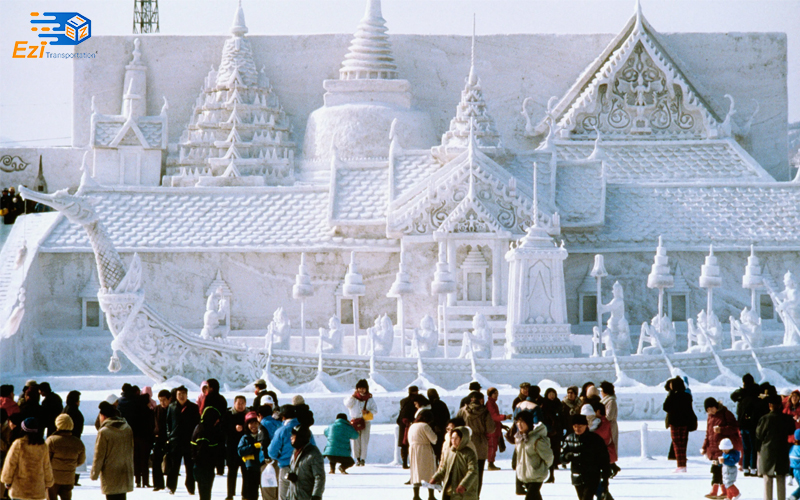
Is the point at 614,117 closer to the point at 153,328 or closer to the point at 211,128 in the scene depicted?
the point at 211,128

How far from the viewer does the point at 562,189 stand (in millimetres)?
35750

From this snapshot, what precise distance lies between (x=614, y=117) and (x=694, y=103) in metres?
2.22

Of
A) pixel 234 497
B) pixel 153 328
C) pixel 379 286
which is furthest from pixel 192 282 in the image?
pixel 234 497

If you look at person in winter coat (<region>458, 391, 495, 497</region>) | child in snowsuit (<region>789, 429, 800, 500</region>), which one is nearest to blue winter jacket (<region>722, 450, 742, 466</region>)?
child in snowsuit (<region>789, 429, 800, 500</region>)

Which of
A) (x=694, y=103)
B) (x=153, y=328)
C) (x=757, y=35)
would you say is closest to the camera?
(x=153, y=328)

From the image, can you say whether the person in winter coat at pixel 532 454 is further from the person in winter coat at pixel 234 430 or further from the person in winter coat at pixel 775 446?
the person in winter coat at pixel 234 430

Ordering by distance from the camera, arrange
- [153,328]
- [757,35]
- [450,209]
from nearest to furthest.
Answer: [153,328], [450,209], [757,35]

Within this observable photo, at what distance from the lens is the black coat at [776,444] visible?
16562 mm

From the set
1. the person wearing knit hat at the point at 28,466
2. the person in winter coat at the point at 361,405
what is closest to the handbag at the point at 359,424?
the person in winter coat at the point at 361,405

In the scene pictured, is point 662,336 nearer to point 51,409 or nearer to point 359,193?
point 359,193

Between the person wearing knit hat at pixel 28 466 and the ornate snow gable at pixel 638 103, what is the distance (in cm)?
2738

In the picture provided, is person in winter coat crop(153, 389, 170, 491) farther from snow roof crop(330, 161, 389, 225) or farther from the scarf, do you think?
snow roof crop(330, 161, 389, 225)

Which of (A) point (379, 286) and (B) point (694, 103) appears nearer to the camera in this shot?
(A) point (379, 286)

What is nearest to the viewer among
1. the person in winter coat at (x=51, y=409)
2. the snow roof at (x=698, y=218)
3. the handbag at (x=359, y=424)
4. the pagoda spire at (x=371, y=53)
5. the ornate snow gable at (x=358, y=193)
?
the person in winter coat at (x=51, y=409)
